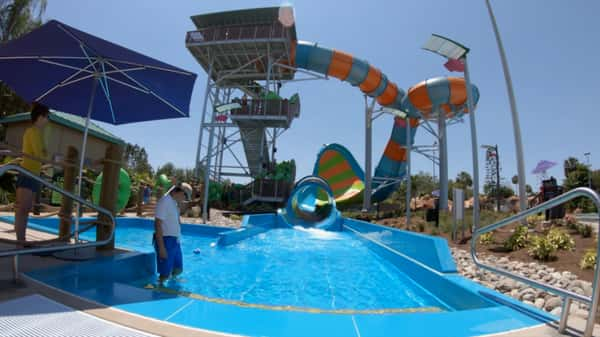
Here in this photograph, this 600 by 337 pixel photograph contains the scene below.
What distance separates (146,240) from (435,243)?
21.1 feet

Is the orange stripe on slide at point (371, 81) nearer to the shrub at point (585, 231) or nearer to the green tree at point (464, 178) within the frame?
the shrub at point (585, 231)

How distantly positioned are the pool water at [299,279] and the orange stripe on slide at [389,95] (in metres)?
12.8

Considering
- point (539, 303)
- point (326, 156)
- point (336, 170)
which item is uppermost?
point (326, 156)

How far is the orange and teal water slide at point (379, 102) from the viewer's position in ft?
47.3

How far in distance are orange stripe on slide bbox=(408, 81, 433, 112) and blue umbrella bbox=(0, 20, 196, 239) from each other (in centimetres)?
1271

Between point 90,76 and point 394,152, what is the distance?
17506 millimetres

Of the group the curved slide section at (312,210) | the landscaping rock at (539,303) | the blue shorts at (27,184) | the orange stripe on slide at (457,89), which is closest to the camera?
the landscaping rock at (539,303)

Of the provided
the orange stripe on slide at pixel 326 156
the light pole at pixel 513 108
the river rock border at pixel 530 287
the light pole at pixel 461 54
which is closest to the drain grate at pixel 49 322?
the river rock border at pixel 530 287

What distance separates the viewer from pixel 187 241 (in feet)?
25.2

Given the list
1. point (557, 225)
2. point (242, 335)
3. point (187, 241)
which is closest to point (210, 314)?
point (242, 335)

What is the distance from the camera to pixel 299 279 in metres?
4.60

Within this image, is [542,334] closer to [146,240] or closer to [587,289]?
[587,289]

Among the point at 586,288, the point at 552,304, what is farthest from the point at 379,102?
the point at 552,304

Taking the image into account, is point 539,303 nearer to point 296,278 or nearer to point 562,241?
point 562,241
